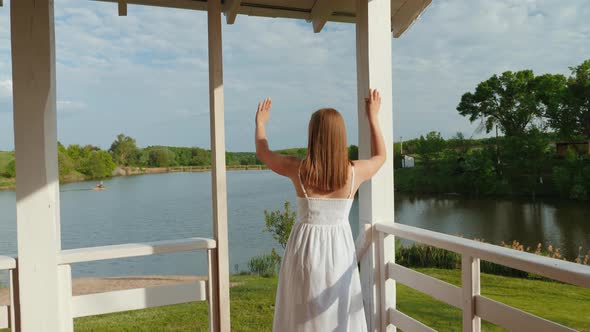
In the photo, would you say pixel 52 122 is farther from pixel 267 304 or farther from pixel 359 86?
pixel 267 304

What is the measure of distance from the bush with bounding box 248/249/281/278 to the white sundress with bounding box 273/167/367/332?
8.31 m

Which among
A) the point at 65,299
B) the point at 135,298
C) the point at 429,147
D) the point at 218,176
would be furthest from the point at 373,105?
the point at 429,147

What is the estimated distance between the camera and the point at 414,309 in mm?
6699

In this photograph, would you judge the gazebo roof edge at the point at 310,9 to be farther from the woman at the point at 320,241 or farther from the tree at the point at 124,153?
the tree at the point at 124,153

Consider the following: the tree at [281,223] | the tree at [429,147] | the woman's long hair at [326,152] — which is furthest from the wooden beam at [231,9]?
the tree at [429,147]

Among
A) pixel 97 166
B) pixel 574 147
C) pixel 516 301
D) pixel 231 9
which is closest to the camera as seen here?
pixel 231 9

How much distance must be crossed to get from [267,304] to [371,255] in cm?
441

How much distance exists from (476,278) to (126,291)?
1478 millimetres

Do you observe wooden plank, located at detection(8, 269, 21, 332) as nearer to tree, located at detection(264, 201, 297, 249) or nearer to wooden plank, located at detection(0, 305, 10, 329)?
wooden plank, located at detection(0, 305, 10, 329)

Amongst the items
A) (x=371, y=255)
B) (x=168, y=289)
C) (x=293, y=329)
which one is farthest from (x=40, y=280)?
(x=371, y=255)

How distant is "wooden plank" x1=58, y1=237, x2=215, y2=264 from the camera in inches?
77.0

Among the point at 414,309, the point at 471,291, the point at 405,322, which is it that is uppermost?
the point at 471,291

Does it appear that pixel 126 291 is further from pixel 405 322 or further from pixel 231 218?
pixel 231 218

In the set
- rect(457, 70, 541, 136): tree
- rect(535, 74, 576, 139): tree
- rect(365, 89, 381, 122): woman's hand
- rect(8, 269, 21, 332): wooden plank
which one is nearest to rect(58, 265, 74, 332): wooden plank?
rect(8, 269, 21, 332): wooden plank
